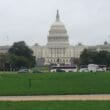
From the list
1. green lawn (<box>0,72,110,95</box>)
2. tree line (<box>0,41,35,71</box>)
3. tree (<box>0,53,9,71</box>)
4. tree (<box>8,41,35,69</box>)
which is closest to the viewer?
green lawn (<box>0,72,110,95</box>)

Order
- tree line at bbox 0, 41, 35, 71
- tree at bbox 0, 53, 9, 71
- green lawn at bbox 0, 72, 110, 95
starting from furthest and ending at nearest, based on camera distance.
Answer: tree line at bbox 0, 41, 35, 71 < tree at bbox 0, 53, 9, 71 < green lawn at bbox 0, 72, 110, 95

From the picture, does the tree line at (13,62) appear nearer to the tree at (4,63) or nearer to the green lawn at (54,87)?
the tree at (4,63)

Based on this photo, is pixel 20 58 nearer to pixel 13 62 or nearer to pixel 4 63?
pixel 13 62

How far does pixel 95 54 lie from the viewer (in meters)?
198

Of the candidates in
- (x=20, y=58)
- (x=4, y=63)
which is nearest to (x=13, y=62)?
(x=4, y=63)

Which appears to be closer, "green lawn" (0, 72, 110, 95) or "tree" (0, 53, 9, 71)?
"green lawn" (0, 72, 110, 95)

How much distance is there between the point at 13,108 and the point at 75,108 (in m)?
2.27

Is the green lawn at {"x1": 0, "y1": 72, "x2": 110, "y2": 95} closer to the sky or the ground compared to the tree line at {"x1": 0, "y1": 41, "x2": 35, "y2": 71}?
closer to the ground

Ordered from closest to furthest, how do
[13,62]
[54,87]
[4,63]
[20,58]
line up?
[54,87] → [13,62] → [4,63] → [20,58]

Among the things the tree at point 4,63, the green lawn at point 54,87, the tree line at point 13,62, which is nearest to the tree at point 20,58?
the tree line at point 13,62

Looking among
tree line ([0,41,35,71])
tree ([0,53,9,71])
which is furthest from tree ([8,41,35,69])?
tree ([0,53,9,71])

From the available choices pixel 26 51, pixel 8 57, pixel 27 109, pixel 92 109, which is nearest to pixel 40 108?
pixel 27 109

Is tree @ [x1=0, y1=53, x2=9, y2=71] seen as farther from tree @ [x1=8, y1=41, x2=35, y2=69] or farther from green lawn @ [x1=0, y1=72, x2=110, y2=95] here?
green lawn @ [x1=0, y1=72, x2=110, y2=95]

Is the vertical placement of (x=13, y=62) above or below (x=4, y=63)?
above
